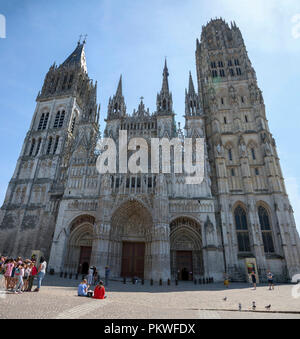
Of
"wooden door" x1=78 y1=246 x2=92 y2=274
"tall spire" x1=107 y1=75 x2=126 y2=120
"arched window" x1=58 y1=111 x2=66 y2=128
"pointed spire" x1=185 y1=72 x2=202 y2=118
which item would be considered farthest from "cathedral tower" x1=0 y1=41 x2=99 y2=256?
"pointed spire" x1=185 y1=72 x2=202 y2=118

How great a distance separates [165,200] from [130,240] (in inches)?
240

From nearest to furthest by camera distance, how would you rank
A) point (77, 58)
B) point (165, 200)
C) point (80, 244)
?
1. point (165, 200)
2. point (80, 244)
3. point (77, 58)

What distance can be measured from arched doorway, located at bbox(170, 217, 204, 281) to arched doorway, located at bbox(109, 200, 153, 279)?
298 cm

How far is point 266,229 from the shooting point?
79.7 feet

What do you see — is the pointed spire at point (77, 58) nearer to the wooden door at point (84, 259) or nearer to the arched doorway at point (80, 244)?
the arched doorway at point (80, 244)

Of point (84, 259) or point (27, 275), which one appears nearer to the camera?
point (27, 275)

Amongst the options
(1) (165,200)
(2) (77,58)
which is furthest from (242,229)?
(2) (77,58)

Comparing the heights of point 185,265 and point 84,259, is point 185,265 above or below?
below

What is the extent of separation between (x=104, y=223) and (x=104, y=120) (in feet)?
49.2

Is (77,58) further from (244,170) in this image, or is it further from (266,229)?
(266,229)

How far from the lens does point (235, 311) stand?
7555mm

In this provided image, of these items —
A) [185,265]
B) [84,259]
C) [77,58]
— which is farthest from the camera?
[77,58]
